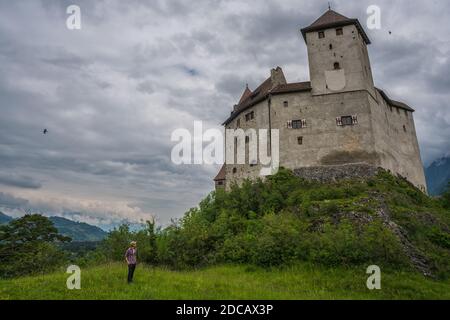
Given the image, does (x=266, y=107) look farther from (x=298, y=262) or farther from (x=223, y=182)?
(x=298, y=262)

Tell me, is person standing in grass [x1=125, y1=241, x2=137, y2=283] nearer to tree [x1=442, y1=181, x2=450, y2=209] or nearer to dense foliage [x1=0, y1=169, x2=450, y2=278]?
dense foliage [x1=0, y1=169, x2=450, y2=278]

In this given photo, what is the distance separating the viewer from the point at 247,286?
47.1 feet

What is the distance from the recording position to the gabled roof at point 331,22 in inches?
1420

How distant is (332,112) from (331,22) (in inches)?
440

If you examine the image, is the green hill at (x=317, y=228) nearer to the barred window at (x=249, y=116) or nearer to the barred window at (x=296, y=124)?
the barred window at (x=296, y=124)

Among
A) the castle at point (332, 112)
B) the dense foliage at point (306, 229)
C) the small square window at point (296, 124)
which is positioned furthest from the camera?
the small square window at point (296, 124)

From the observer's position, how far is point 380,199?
1023 inches

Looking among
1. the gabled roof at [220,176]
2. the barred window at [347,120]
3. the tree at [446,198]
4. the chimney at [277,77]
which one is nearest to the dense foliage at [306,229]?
the tree at [446,198]

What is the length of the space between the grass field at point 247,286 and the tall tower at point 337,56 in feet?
A: 75.6

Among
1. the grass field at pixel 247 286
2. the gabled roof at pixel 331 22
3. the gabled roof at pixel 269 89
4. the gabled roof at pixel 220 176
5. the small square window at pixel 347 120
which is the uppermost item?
the gabled roof at pixel 331 22

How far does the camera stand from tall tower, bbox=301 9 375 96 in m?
34.5

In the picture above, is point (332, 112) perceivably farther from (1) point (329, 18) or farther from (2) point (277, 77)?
(1) point (329, 18)

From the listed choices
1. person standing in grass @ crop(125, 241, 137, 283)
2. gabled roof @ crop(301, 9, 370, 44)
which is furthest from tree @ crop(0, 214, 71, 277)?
gabled roof @ crop(301, 9, 370, 44)
